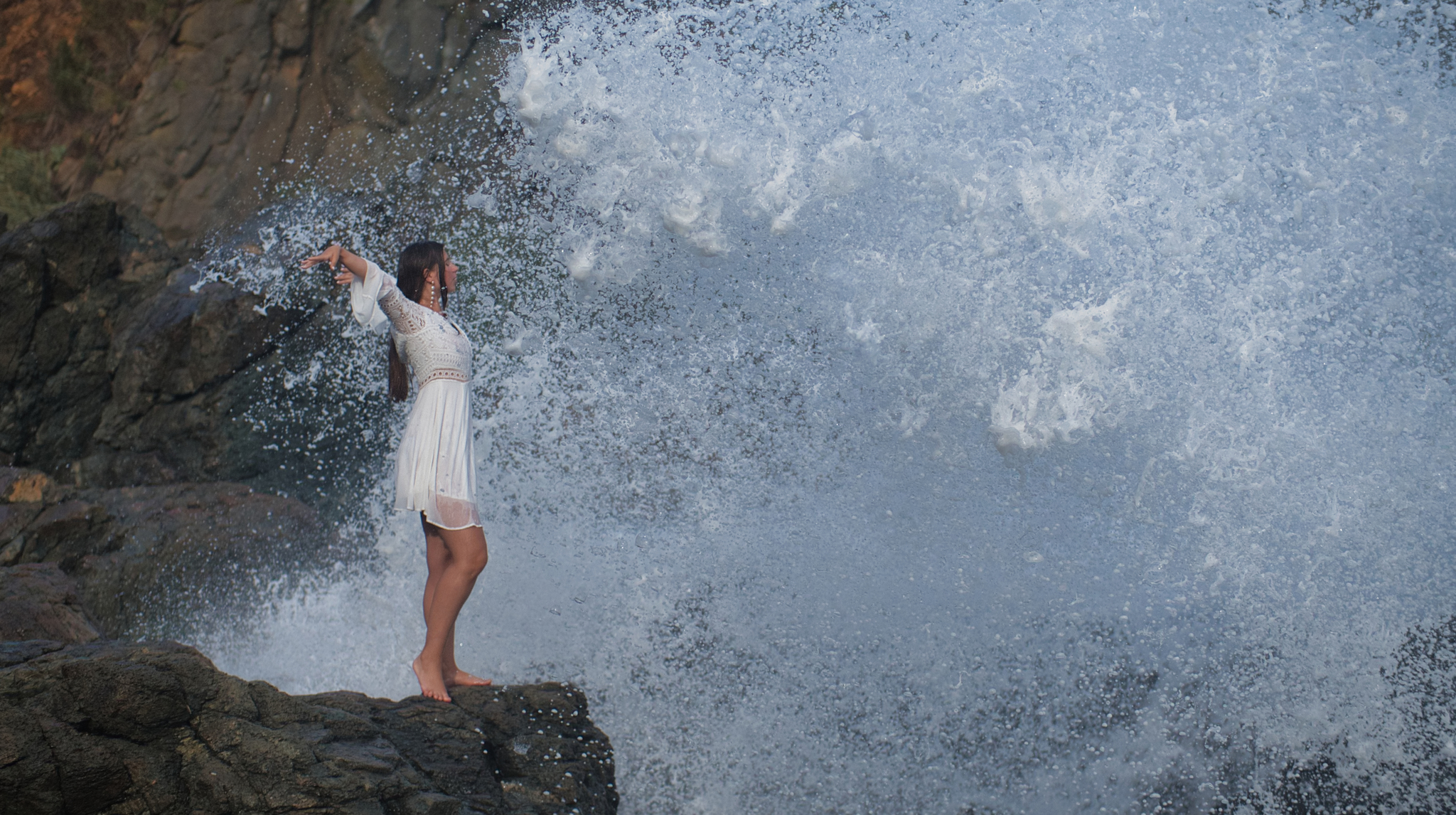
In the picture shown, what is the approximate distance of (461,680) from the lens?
12.9 ft

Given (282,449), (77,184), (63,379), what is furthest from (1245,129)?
(77,184)

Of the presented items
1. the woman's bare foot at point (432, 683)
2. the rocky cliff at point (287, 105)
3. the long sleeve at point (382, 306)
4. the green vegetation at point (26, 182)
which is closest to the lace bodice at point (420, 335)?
the long sleeve at point (382, 306)

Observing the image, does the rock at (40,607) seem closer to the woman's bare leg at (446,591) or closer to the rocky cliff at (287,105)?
the woman's bare leg at (446,591)

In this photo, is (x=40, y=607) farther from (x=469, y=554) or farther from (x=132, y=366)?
(x=132, y=366)

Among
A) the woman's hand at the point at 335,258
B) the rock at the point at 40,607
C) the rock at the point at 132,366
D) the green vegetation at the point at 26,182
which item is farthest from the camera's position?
the green vegetation at the point at 26,182

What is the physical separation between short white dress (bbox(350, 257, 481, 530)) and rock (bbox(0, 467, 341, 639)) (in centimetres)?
224

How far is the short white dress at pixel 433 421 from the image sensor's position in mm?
3646

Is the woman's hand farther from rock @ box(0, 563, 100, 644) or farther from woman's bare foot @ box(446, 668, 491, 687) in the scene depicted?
rock @ box(0, 563, 100, 644)

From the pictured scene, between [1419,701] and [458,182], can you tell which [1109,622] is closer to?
[1419,701]

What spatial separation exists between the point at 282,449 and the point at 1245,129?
19.7 feet

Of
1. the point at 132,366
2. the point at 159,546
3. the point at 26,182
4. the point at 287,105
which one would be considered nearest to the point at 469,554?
the point at 159,546

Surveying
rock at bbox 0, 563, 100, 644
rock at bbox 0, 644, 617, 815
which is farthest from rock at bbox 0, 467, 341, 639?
rock at bbox 0, 644, 617, 815

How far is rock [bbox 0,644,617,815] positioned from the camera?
8.60 ft

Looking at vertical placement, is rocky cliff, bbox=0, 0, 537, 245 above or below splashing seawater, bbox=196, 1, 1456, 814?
above
